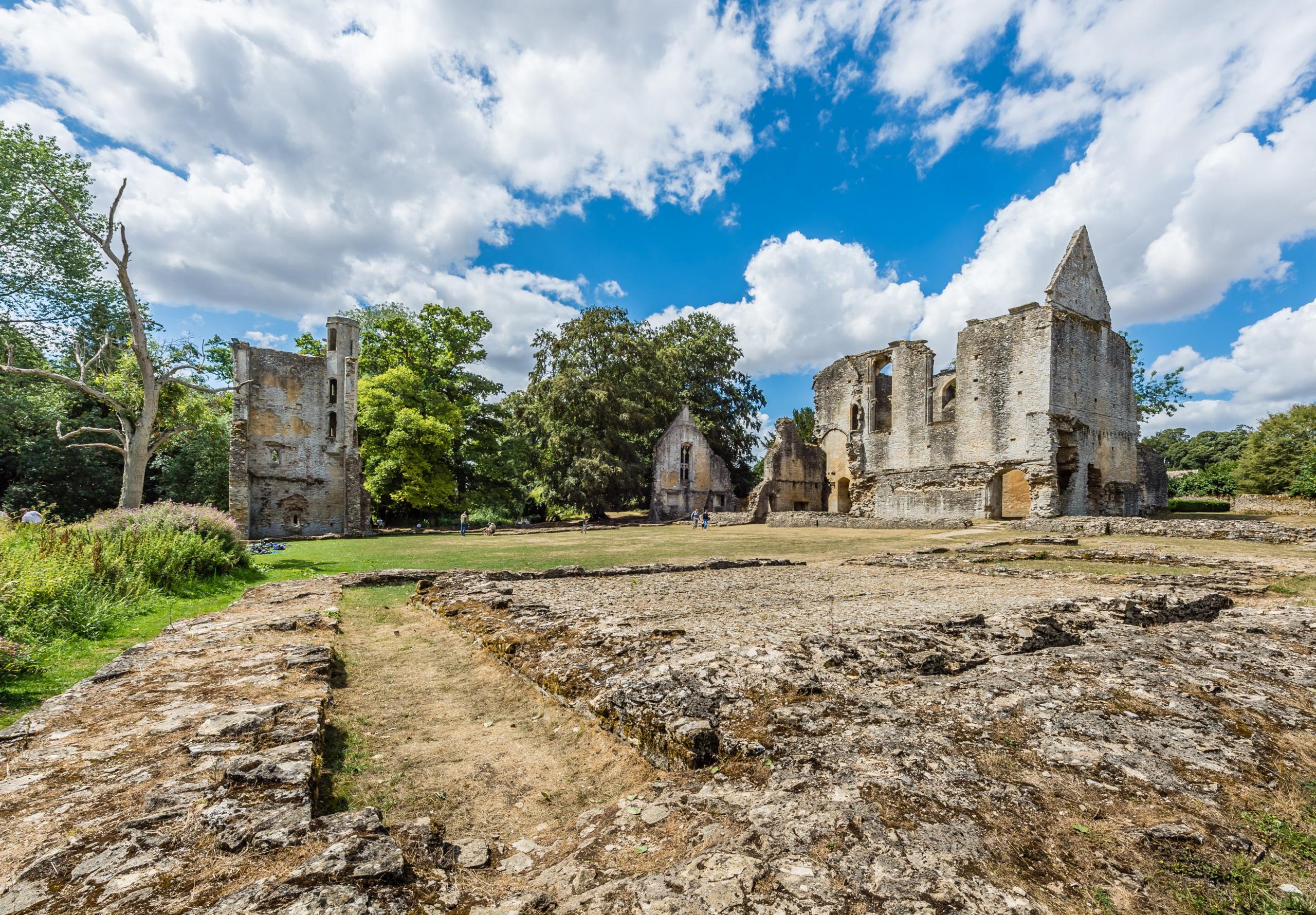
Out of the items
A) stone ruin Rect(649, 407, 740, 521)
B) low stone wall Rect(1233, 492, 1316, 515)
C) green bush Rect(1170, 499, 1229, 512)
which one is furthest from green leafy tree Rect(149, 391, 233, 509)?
green bush Rect(1170, 499, 1229, 512)

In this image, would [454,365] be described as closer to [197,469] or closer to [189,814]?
[197,469]

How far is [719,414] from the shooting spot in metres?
45.4

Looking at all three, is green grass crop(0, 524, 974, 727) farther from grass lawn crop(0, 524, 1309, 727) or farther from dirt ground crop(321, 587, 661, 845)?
dirt ground crop(321, 587, 661, 845)

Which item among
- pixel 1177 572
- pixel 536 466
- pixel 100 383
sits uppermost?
pixel 100 383

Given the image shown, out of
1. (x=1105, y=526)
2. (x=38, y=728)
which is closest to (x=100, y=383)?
(x=38, y=728)

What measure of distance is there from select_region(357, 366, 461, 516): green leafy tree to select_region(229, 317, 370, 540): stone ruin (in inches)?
71.6

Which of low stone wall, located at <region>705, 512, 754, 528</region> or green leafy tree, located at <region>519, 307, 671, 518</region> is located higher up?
green leafy tree, located at <region>519, 307, 671, 518</region>

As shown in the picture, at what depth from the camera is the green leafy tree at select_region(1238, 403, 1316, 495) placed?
35.5 m

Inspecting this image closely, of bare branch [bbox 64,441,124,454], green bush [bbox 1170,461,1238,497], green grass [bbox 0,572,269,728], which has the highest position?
bare branch [bbox 64,441,124,454]

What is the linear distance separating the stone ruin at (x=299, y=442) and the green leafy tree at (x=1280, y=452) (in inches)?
2089

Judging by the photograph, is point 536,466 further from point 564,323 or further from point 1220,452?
point 1220,452

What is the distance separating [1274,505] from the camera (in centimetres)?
3092

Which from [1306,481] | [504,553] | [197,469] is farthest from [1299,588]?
[197,469]

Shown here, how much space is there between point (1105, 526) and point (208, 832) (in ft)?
81.5
